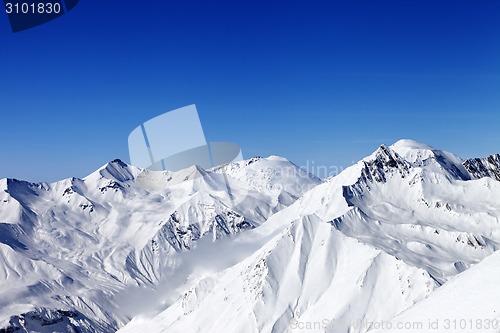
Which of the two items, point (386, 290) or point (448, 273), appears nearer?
point (386, 290)

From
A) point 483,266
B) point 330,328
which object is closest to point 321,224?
point 330,328

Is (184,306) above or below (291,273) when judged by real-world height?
below

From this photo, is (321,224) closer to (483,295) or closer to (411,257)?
(411,257)

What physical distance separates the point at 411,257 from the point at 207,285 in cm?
8356

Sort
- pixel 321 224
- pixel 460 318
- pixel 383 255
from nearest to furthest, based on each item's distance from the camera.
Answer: pixel 460 318 → pixel 383 255 → pixel 321 224

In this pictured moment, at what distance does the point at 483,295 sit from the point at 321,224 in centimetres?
15101

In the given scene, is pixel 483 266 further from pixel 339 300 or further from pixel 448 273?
pixel 448 273

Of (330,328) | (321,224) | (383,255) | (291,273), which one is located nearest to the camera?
(330,328)

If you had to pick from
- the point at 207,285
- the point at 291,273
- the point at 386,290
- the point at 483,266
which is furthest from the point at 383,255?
the point at 483,266

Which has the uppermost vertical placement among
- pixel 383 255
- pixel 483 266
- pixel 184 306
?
pixel 483 266

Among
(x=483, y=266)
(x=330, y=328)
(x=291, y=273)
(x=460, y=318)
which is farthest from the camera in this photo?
(x=291, y=273)

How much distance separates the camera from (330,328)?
→ 13838 cm

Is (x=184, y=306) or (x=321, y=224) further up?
(x=321, y=224)

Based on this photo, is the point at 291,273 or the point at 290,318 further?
the point at 291,273
